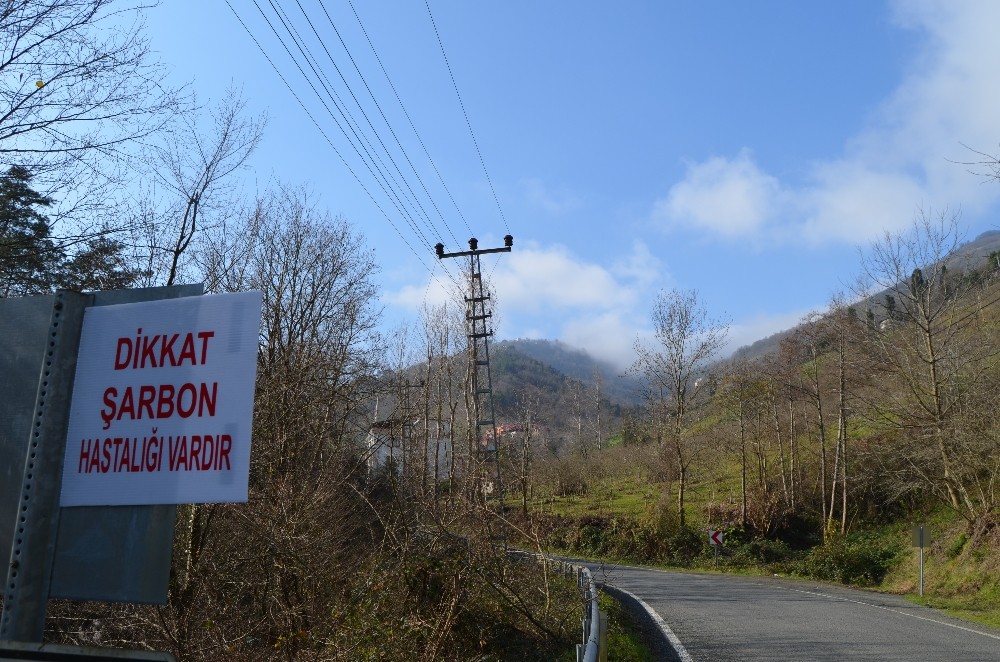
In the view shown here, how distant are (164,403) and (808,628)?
1317 cm

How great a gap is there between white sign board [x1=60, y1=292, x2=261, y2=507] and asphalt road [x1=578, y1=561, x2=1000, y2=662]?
953 centimetres

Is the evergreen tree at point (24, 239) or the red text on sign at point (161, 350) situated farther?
the evergreen tree at point (24, 239)

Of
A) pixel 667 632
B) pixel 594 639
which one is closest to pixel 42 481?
pixel 594 639

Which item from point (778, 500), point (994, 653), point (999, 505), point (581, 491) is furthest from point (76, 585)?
point (581, 491)

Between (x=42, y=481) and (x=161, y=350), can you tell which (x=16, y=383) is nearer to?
(x=42, y=481)

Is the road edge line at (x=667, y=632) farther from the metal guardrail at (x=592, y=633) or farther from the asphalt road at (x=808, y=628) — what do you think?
the metal guardrail at (x=592, y=633)

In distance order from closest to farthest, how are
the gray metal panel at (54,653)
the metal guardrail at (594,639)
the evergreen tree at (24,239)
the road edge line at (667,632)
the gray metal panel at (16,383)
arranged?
the gray metal panel at (54,653) → the gray metal panel at (16,383) → the metal guardrail at (594,639) → the evergreen tree at (24,239) → the road edge line at (667,632)

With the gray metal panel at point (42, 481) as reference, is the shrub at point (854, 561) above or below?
below

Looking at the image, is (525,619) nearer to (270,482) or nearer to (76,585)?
(270,482)

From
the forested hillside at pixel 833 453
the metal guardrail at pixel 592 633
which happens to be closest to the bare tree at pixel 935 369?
the forested hillside at pixel 833 453

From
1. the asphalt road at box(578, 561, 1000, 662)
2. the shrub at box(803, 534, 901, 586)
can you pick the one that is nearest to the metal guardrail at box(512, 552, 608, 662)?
the asphalt road at box(578, 561, 1000, 662)

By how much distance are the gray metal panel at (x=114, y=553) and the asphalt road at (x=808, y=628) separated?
9492mm

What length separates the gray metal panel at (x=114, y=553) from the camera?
216 centimetres

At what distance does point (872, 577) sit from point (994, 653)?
60.3 ft
